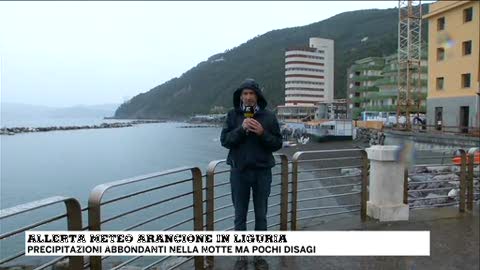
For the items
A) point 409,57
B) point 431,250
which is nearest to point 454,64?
point 409,57

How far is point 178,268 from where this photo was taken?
4.33 meters

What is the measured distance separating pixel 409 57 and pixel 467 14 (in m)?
22.9

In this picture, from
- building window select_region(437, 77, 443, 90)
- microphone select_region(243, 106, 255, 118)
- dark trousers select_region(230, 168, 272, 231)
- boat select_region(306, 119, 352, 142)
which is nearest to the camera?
microphone select_region(243, 106, 255, 118)

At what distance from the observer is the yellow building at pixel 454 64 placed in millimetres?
31469

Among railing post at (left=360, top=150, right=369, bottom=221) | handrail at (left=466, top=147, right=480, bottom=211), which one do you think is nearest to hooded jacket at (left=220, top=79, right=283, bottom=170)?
railing post at (left=360, top=150, right=369, bottom=221)

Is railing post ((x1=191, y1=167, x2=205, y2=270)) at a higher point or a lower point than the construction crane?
lower

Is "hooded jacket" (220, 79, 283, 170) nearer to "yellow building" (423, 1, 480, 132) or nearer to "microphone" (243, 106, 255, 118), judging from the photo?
"microphone" (243, 106, 255, 118)

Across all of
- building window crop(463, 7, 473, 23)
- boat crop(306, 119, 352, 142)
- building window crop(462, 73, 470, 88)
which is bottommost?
boat crop(306, 119, 352, 142)

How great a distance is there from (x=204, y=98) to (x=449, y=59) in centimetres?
10026

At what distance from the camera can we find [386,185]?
6125mm

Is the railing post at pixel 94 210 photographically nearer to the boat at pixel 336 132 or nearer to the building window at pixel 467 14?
the building window at pixel 467 14

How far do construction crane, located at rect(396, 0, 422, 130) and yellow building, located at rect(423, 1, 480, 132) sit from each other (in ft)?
50.3

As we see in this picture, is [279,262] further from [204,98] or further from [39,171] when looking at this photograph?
[204,98]

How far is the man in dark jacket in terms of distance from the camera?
3.87m
